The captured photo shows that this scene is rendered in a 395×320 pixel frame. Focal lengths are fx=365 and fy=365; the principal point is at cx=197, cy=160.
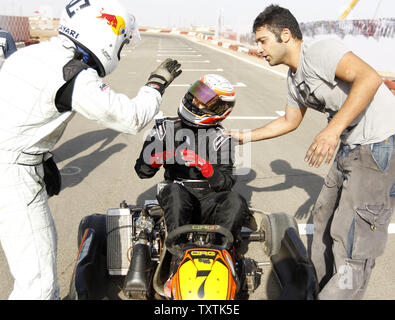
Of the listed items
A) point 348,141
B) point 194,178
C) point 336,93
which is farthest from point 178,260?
point 336,93

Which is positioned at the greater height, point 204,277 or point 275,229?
point 204,277

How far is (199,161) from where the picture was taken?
2750 millimetres

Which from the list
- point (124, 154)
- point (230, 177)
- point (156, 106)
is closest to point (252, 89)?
point (124, 154)

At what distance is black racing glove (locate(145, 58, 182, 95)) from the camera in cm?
220

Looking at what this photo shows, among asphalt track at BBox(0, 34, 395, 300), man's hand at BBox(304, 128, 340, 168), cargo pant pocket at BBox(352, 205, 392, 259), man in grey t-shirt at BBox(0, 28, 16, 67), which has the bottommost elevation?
asphalt track at BBox(0, 34, 395, 300)

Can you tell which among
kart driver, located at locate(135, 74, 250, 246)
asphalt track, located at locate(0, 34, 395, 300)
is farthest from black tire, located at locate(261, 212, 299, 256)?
kart driver, located at locate(135, 74, 250, 246)

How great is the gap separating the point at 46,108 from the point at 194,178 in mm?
1495

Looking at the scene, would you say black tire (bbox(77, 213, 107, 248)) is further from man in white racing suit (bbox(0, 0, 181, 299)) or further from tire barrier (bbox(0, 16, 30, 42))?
tire barrier (bbox(0, 16, 30, 42))

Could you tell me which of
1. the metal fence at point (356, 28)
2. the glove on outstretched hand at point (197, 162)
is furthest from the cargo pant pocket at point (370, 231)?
the metal fence at point (356, 28)

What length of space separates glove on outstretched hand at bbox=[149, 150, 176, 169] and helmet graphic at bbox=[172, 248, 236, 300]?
3.08 feet

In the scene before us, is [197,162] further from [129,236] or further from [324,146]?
[324,146]

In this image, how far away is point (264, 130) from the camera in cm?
337

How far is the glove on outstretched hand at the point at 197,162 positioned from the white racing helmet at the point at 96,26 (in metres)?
0.92

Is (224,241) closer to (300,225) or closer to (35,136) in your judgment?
(35,136)
